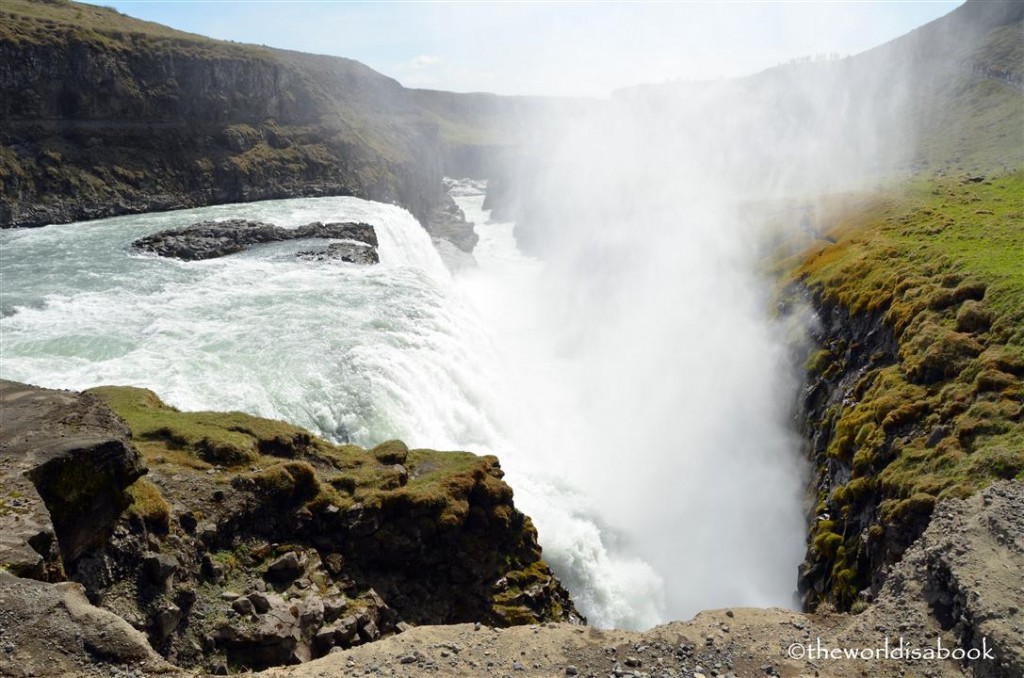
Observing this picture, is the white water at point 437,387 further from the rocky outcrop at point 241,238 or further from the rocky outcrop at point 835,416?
the rocky outcrop at point 835,416

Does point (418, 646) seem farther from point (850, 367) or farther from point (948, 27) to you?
point (948, 27)

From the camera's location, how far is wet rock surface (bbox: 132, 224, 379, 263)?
4948 cm

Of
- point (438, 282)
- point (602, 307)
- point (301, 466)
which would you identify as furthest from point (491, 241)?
point (301, 466)

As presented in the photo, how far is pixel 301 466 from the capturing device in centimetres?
1922

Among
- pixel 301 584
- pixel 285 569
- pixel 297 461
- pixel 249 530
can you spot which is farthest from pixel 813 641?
pixel 297 461

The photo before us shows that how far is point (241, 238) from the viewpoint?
2098 inches

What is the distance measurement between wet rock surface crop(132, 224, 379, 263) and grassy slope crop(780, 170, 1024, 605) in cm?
3140

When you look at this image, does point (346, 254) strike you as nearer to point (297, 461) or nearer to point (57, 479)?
point (297, 461)

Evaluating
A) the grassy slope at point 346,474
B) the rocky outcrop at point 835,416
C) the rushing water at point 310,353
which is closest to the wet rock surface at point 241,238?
the rushing water at point 310,353

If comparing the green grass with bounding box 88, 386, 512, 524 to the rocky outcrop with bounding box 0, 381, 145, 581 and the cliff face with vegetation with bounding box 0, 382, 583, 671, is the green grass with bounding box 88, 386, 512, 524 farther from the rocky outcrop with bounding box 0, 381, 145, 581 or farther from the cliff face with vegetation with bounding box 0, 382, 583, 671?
the rocky outcrop with bounding box 0, 381, 145, 581

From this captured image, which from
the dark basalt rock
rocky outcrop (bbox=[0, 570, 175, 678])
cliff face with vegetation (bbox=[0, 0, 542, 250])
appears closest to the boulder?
rocky outcrop (bbox=[0, 570, 175, 678])

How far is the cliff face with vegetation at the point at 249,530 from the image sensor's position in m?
13.6

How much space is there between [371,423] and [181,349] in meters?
9.95

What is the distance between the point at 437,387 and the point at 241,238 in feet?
93.7
